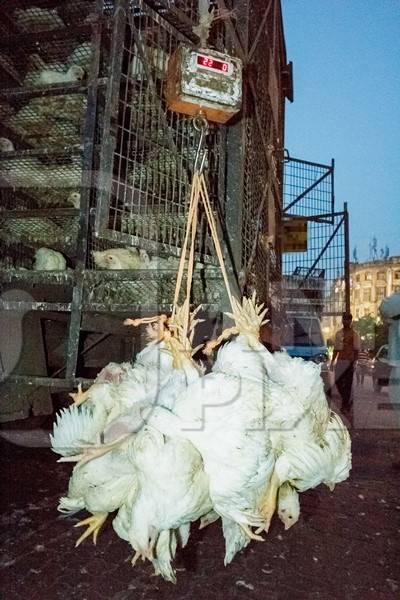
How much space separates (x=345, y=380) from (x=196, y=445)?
25.6 ft

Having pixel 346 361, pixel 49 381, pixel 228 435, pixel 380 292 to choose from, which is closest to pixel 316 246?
pixel 346 361

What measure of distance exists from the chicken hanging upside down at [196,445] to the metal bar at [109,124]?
1.56 m

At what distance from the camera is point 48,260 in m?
3.84

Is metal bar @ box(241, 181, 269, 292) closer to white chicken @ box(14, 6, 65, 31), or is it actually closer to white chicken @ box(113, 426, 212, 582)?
white chicken @ box(113, 426, 212, 582)

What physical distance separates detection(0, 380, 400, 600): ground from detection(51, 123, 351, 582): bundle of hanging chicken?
0.30 m

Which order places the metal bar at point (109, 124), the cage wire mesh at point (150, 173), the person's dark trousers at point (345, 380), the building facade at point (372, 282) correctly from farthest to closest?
the building facade at point (372, 282)
the person's dark trousers at point (345, 380)
the cage wire mesh at point (150, 173)
the metal bar at point (109, 124)

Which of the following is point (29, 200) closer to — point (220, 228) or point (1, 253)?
point (1, 253)

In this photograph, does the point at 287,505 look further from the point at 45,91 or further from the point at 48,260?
the point at 45,91

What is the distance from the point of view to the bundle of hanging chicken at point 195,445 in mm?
1357

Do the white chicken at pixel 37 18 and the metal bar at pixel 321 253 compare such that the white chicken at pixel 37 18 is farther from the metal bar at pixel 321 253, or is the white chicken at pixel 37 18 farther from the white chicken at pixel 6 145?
the metal bar at pixel 321 253

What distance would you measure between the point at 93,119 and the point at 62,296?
1.73 m

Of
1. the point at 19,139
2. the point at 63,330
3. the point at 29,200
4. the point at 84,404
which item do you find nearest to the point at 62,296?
the point at 63,330

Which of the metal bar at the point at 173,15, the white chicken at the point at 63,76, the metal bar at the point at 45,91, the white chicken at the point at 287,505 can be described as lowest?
the white chicken at the point at 287,505

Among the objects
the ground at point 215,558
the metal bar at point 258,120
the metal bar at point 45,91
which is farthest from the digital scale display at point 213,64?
the ground at point 215,558
